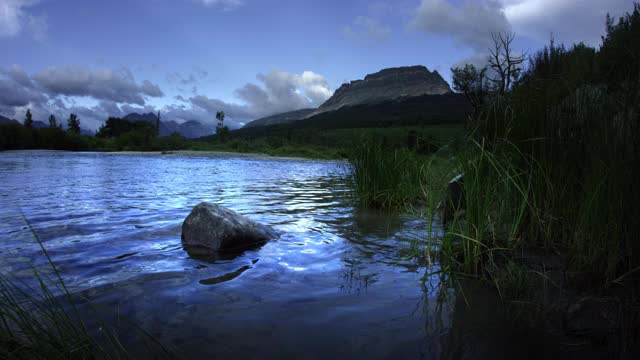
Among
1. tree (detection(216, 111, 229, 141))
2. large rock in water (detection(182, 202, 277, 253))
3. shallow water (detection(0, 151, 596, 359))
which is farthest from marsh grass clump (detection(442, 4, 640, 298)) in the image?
tree (detection(216, 111, 229, 141))

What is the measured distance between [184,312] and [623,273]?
2.97m

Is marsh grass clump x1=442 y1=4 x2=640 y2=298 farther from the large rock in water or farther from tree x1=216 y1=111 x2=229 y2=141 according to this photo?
tree x1=216 y1=111 x2=229 y2=141

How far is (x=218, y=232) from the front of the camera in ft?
13.9

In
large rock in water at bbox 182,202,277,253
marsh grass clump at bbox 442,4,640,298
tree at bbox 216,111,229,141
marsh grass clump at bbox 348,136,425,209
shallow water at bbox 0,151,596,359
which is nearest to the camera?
shallow water at bbox 0,151,596,359

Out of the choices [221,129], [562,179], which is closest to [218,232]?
[562,179]

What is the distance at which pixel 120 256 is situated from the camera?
375 centimetres

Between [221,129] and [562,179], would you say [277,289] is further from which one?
[221,129]

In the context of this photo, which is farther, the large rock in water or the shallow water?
the large rock in water

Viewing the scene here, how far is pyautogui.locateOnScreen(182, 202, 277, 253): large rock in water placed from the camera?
A: 4.22 metres

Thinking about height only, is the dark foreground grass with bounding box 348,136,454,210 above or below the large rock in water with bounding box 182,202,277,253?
above

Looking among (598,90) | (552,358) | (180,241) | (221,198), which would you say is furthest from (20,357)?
(221,198)

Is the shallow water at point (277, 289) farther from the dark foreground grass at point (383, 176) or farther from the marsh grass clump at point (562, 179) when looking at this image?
the dark foreground grass at point (383, 176)

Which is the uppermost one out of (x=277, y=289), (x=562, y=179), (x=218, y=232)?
(x=562, y=179)

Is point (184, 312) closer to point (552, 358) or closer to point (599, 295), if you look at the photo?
point (552, 358)
